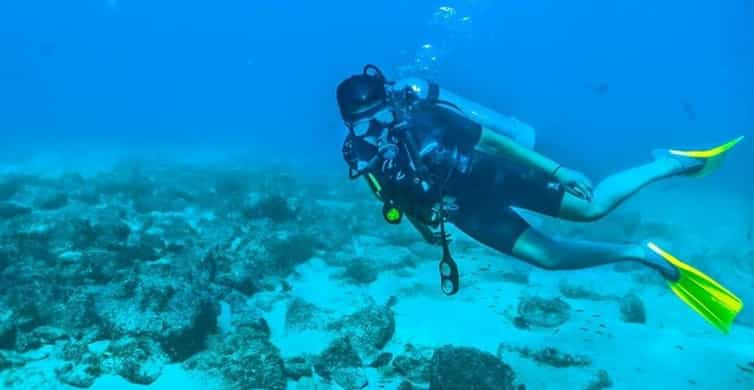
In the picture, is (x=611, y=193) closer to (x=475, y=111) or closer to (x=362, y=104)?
(x=475, y=111)

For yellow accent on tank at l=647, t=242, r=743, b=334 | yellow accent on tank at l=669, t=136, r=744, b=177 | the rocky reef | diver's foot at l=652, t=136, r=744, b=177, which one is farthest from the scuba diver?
the rocky reef

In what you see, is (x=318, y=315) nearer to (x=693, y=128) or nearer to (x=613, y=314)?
(x=613, y=314)

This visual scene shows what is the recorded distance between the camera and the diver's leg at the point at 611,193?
4711mm

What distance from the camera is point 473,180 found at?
454 centimetres

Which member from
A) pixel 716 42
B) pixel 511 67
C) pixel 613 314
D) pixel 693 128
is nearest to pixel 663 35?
pixel 716 42

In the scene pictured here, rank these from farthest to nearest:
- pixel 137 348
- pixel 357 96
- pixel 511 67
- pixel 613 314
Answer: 1. pixel 511 67
2. pixel 613 314
3. pixel 137 348
4. pixel 357 96

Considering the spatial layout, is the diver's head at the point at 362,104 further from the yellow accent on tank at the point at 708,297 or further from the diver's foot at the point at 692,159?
the diver's foot at the point at 692,159

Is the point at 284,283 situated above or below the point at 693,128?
above

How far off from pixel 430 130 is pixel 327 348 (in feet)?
9.04

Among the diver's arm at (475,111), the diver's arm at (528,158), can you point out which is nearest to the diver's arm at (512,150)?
the diver's arm at (528,158)

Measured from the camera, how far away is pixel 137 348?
4.90m

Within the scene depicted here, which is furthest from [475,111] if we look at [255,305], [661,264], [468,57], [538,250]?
[468,57]

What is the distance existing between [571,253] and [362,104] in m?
2.53

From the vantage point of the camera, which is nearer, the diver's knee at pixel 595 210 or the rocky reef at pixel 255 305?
the diver's knee at pixel 595 210
